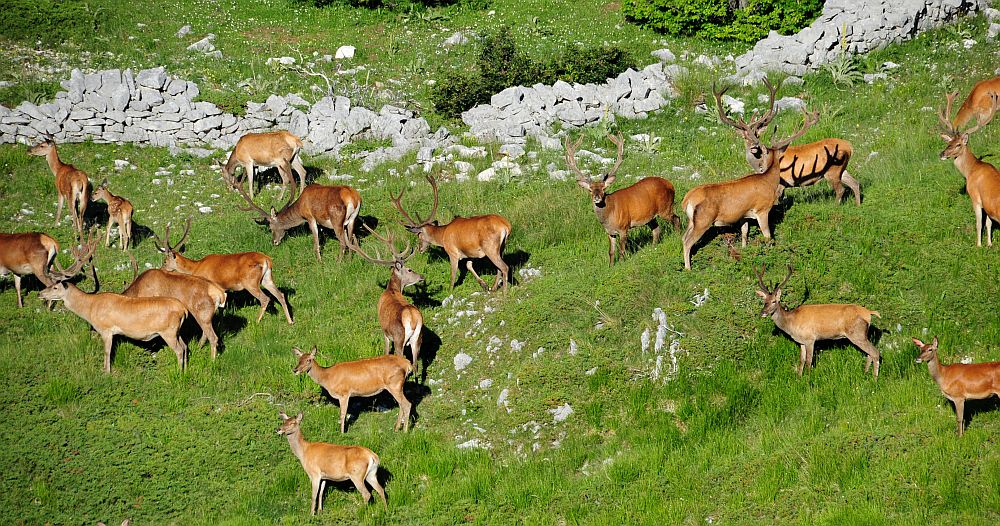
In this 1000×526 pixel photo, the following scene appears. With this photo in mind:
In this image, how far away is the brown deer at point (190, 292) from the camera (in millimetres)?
13742

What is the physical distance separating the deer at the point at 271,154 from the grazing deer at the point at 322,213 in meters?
1.54

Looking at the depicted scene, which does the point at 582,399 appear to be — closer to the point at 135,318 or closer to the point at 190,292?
the point at 190,292

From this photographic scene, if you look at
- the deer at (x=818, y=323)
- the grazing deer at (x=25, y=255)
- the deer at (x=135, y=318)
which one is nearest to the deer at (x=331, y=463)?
the deer at (x=135, y=318)

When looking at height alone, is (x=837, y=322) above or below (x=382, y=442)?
above

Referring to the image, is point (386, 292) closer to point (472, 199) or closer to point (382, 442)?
point (382, 442)

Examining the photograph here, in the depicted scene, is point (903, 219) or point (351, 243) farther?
point (351, 243)

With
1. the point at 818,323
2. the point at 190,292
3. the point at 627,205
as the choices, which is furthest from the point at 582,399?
the point at 190,292

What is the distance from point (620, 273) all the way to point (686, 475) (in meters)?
3.77

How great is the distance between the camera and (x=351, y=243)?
1580cm

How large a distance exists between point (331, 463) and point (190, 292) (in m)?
4.53

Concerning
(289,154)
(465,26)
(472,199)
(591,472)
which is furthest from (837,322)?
(465,26)

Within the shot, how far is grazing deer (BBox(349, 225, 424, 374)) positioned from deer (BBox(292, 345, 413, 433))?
544mm

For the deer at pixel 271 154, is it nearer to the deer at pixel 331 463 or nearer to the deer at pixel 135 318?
the deer at pixel 135 318

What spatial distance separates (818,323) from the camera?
11531 millimetres
